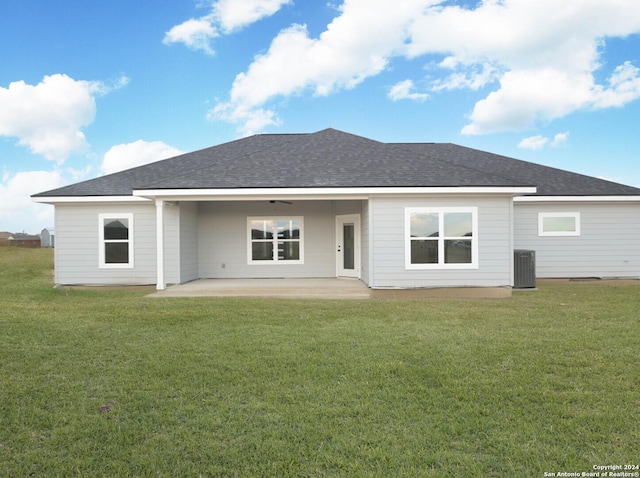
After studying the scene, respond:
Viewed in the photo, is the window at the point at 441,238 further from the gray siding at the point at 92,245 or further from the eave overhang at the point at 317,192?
the gray siding at the point at 92,245

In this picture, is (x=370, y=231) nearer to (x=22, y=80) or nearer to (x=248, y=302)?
(x=248, y=302)

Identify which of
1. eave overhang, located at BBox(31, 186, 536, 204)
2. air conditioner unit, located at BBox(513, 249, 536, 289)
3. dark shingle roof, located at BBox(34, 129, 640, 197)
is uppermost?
dark shingle roof, located at BBox(34, 129, 640, 197)

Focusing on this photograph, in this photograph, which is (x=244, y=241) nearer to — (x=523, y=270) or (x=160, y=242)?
(x=160, y=242)

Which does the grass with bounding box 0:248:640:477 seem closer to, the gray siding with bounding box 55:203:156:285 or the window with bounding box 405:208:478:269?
the window with bounding box 405:208:478:269

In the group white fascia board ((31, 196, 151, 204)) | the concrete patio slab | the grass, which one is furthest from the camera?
white fascia board ((31, 196, 151, 204))

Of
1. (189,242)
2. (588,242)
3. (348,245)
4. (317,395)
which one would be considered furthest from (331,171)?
(588,242)

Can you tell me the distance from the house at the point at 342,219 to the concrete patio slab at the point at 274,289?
0.57 metres

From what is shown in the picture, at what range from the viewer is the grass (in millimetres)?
2988

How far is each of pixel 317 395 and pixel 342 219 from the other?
10440 mm

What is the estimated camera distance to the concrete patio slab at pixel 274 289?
10.8m

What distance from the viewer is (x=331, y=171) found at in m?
11.7

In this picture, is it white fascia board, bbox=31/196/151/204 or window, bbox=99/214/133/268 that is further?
window, bbox=99/214/133/268

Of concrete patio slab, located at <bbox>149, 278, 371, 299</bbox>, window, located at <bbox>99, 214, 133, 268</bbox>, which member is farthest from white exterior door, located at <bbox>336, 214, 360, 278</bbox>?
window, located at <bbox>99, 214, 133, 268</bbox>

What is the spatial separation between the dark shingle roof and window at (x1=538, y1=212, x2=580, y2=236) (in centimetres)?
76
